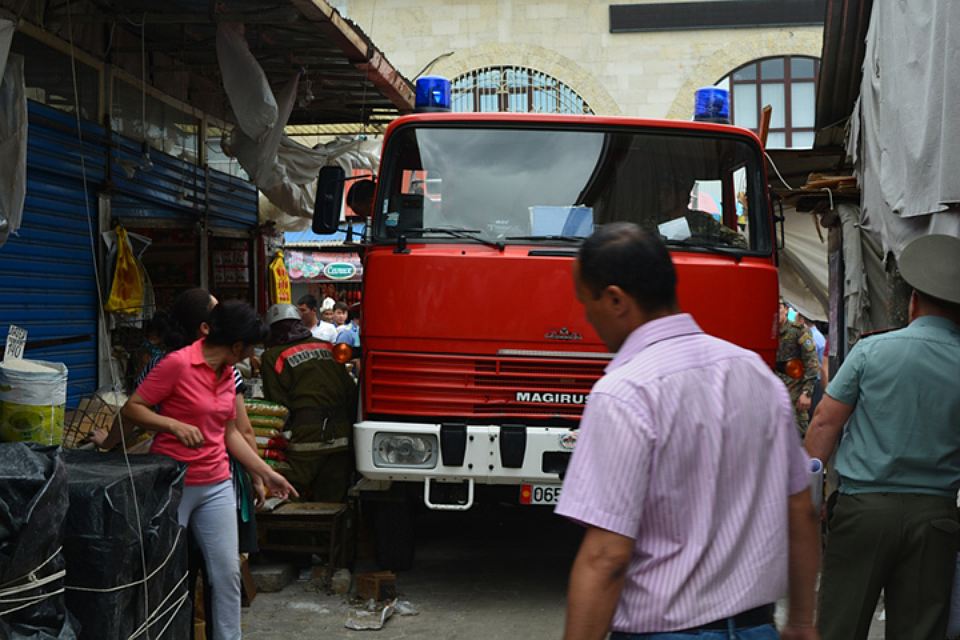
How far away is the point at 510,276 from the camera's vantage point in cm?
639

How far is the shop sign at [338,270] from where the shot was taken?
25141mm

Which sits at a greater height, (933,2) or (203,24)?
(203,24)

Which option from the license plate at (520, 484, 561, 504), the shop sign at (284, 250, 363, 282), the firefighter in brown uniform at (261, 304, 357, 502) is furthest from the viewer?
the shop sign at (284, 250, 363, 282)

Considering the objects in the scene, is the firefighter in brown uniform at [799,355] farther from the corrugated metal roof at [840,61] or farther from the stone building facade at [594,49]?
the stone building facade at [594,49]

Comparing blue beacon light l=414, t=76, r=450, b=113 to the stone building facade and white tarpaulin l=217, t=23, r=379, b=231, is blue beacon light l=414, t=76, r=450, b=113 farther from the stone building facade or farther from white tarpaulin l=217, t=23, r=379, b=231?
the stone building facade

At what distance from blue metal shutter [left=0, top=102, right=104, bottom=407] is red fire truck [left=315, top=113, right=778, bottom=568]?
9.16 ft

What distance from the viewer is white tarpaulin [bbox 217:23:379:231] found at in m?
8.84

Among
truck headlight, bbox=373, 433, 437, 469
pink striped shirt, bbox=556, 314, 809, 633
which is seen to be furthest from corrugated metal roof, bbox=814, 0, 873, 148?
pink striped shirt, bbox=556, 314, 809, 633

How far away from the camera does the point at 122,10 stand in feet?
29.4

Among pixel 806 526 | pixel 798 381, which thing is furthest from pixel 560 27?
pixel 806 526

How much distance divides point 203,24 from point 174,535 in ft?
19.3

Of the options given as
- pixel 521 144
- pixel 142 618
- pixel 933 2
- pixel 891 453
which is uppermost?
pixel 933 2

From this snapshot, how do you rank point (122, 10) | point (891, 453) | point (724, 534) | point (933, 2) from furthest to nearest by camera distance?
point (122, 10), point (933, 2), point (891, 453), point (724, 534)

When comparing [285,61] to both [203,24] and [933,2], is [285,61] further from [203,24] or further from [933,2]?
[933,2]
